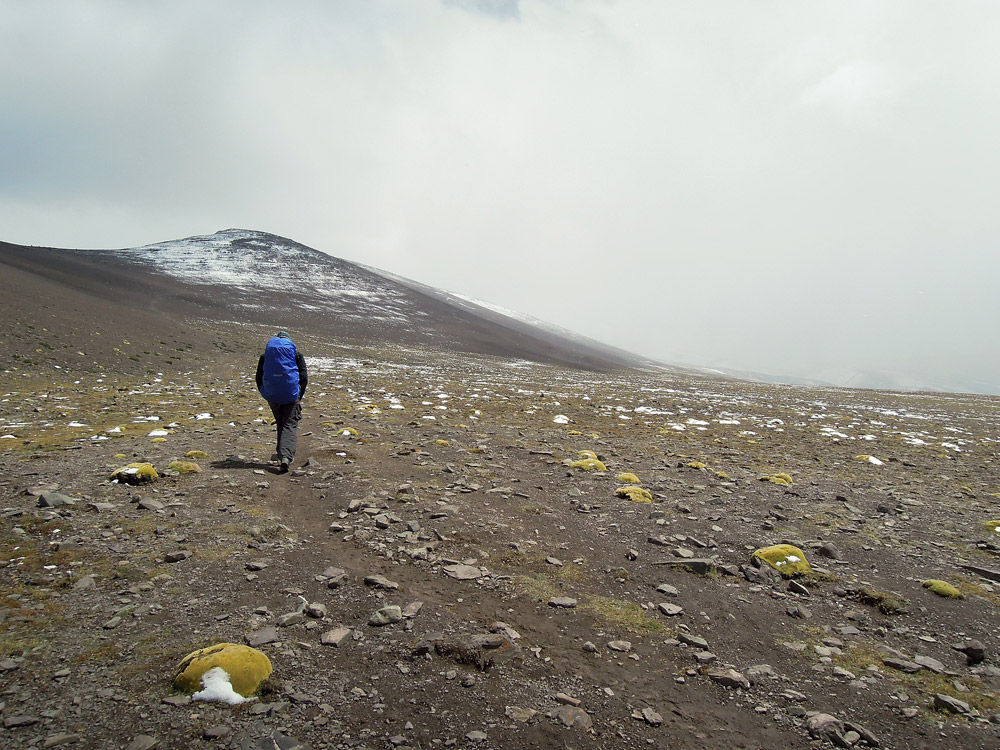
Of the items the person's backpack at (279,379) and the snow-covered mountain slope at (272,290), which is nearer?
the person's backpack at (279,379)

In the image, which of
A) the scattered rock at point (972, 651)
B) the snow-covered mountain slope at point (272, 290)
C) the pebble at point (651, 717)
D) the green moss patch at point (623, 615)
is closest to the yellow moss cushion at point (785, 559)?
the scattered rock at point (972, 651)

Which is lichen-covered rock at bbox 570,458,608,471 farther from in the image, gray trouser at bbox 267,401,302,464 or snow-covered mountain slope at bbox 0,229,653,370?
snow-covered mountain slope at bbox 0,229,653,370

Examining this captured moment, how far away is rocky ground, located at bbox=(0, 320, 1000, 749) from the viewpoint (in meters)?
3.36

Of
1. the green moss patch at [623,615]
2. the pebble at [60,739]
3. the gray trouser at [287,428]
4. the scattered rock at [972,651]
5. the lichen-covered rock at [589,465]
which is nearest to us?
the pebble at [60,739]

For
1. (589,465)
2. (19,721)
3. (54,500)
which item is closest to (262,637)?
(19,721)

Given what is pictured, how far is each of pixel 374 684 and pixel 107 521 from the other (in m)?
4.56

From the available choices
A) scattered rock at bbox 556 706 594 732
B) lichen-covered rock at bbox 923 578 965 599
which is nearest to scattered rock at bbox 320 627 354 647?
scattered rock at bbox 556 706 594 732

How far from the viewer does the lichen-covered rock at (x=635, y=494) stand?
832cm

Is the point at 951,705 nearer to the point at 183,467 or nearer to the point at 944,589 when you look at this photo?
the point at 944,589

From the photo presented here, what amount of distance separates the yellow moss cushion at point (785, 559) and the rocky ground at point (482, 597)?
15cm

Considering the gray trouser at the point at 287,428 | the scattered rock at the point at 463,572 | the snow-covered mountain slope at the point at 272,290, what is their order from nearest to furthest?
the scattered rock at the point at 463,572
the gray trouser at the point at 287,428
the snow-covered mountain slope at the point at 272,290

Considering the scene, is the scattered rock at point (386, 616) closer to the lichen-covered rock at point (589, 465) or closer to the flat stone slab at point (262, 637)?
the flat stone slab at point (262, 637)

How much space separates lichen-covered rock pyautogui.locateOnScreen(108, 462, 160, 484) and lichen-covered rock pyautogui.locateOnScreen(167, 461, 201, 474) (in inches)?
20.5

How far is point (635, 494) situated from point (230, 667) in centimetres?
662
